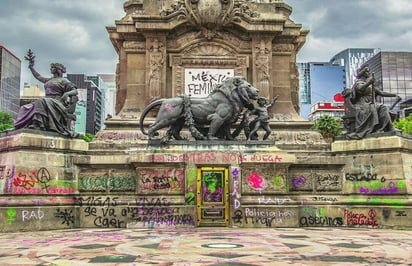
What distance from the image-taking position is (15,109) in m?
139

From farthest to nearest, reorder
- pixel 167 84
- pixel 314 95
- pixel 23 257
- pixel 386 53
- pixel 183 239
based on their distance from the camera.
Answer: pixel 314 95 → pixel 386 53 → pixel 167 84 → pixel 183 239 → pixel 23 257

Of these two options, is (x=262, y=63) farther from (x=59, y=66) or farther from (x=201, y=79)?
(x=59, y=66)

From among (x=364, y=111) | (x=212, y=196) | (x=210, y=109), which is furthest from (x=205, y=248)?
(x=364, y=111)

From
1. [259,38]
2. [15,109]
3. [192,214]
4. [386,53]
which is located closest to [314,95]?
[386,53]

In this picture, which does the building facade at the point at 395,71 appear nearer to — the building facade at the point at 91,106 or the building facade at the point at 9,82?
the building facade at the point at 91,106

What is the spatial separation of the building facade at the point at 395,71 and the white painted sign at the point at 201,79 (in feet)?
397

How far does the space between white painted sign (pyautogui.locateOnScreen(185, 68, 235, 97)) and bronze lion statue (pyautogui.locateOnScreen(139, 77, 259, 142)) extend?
588 cm

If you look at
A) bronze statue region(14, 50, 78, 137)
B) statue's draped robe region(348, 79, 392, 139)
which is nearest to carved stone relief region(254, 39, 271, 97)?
statue's draped robe region(348, 79, 392, 139)

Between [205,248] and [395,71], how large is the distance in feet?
457

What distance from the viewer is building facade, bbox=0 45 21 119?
5212 inches

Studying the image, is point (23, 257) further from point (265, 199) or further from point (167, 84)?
point (167, 84)

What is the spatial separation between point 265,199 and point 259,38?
37.5ft

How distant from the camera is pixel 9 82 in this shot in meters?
138

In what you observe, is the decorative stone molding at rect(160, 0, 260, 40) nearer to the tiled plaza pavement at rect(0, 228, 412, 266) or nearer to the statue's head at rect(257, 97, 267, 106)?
the statue's head at rect(257, 97, 267, 106)
